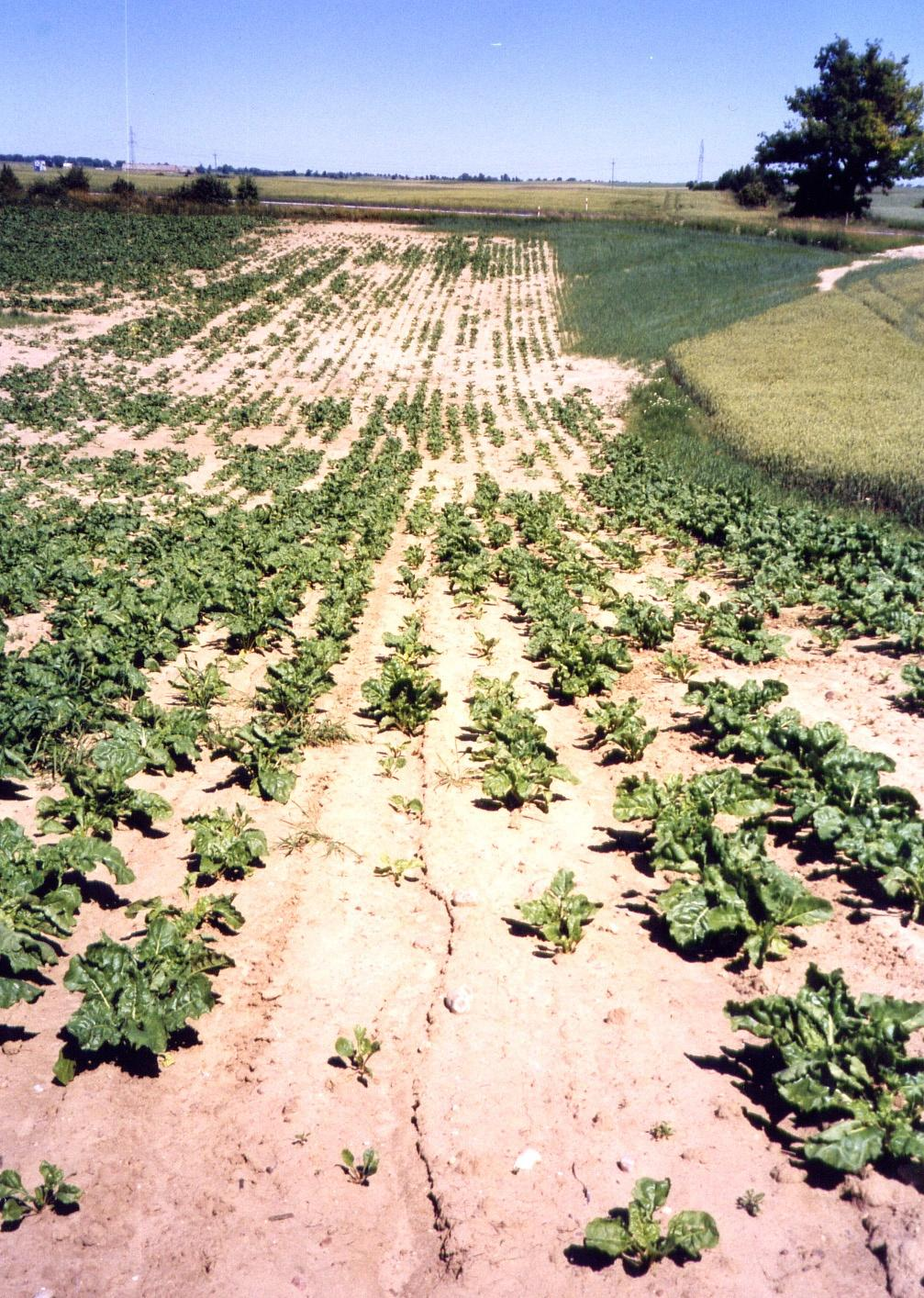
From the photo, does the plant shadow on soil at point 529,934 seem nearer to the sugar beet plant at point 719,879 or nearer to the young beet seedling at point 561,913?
the young beet seedling at point 561,913

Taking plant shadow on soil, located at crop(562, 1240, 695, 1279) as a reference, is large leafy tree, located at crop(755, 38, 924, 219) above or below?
above

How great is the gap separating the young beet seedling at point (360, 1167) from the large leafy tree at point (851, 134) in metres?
82.2

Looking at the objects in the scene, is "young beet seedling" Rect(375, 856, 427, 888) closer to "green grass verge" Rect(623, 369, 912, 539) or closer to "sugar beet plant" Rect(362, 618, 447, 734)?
"sugar beet plant" Rect(362, 618, 447, 734)

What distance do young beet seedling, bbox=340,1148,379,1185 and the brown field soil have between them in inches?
1.8

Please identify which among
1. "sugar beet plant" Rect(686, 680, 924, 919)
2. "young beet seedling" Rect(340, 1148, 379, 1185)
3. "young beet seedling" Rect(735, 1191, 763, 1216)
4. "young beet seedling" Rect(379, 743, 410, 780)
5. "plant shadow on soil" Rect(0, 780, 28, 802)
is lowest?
"young beet seedling" Rect(340, 1148, 379, 1185)

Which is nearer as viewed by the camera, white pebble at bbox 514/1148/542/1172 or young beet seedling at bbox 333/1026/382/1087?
white pebble at bbox 514/1148/542/1172

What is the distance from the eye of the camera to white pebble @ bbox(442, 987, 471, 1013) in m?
5.16

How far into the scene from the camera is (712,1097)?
14.8 ft

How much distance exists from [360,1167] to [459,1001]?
115cm

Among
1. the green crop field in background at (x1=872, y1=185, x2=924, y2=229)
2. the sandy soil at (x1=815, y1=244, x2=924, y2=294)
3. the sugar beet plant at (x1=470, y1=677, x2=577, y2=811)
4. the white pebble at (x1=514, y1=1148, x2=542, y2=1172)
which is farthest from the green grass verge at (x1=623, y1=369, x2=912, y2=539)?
the green crop field in background at (x1=872, y1=185, x2=924, y2=229)

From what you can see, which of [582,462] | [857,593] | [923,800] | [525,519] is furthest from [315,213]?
[923,800]

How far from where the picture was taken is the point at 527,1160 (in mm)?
4246

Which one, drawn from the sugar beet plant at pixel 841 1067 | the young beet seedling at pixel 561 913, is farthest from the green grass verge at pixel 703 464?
the sugar beet plant at pixel 841 1067

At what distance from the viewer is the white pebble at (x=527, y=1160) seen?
13.8ft
